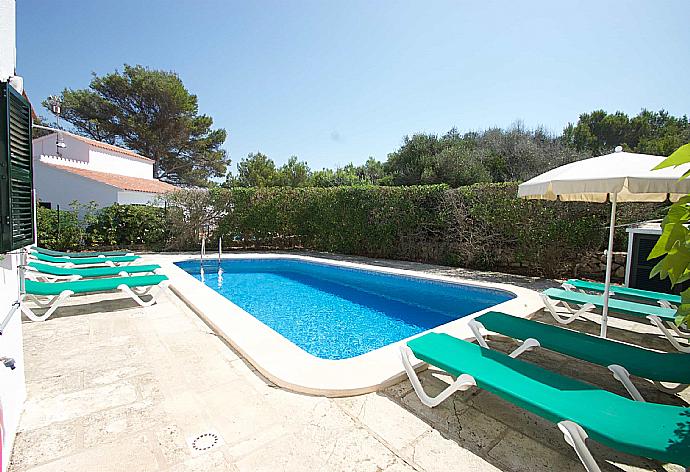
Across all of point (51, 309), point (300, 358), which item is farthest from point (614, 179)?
point (51, 309)

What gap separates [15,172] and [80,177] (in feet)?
73.3

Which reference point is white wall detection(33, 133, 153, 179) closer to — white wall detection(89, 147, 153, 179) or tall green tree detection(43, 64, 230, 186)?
white wall detection(89, 147, 153, 179)

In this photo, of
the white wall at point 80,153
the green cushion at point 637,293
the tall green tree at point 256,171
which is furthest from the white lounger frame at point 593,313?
the tall green tree at point 256,171

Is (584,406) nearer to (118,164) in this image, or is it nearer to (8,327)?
(8,327)

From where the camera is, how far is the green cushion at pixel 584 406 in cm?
213

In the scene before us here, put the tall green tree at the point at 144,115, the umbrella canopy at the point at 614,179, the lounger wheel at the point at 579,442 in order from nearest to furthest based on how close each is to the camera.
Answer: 1. the lounger wheel at the point at 579,442
2. the umbrella canopy at the point at 614,179
3. the tall green tree at the point at 144,115

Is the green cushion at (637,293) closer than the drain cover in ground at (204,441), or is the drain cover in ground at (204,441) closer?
the drain cover in ground at (204,441)

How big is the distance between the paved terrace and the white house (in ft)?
53.6

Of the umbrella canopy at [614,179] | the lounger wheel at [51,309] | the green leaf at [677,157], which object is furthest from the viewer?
the lounger wheel at [51,309]

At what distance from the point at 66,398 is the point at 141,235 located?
13.4m

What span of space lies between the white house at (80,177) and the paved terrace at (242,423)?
16.3m

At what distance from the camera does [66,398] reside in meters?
3.40

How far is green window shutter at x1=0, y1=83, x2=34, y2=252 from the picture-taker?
2.27 m

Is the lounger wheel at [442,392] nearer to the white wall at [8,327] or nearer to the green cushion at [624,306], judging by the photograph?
the white wall at [8,327]
